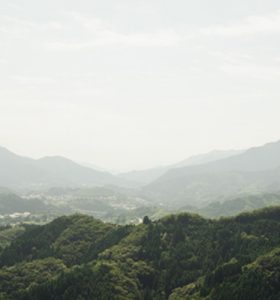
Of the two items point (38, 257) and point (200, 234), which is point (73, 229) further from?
point (200, 234)

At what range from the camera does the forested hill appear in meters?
113

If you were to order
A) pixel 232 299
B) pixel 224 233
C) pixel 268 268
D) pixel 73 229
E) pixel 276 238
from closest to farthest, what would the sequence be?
1. pixel 232 299
2. pixel 268 268
3. pixel 276 238
4. pixel 224 233
5. pixel 73 229

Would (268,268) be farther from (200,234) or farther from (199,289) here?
(200,234)

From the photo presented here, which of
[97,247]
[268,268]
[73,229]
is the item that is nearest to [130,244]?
[97,247]

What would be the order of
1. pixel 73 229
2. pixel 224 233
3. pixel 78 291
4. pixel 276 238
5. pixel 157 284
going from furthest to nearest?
pixel 73 229 < pixel 224 233 < pixel 276 238 < pixel 157 284 < pixel 78 291

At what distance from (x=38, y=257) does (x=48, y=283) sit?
46388 millimetres

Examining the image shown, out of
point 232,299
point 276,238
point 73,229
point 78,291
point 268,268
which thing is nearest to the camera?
point 232,299

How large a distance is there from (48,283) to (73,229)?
70692 millimetres

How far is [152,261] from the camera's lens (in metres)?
145

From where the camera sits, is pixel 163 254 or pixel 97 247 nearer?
pixel 163 254

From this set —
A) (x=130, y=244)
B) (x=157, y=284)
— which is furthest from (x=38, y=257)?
(x=157, y=284)

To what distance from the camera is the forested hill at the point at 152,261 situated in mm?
112812

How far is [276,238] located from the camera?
478 feet

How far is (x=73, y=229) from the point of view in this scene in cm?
19200
